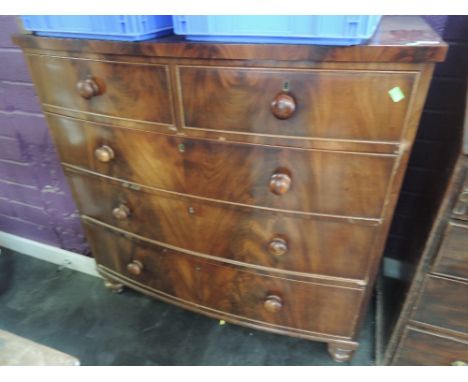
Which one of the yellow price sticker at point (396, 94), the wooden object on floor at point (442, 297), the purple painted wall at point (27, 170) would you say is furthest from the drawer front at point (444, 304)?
the purple painted wall at point (27, 170)

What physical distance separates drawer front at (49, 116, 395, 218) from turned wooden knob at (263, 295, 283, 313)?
33 centimetres

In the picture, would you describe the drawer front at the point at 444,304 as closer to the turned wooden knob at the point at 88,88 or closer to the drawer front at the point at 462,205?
the drawer front at the point at 462,205

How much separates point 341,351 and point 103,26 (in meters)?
1.21

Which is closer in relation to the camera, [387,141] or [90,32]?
[387,141]

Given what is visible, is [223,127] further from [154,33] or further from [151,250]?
[151,250]

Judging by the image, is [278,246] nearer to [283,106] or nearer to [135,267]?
[283,106]

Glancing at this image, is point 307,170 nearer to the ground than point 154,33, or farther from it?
nearer to the ground

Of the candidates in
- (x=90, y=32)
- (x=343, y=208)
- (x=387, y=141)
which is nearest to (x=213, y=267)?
(x=343, y=208)

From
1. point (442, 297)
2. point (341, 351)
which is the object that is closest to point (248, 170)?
point (442, 297)

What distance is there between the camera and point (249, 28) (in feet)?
2.24

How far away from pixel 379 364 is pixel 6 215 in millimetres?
1840

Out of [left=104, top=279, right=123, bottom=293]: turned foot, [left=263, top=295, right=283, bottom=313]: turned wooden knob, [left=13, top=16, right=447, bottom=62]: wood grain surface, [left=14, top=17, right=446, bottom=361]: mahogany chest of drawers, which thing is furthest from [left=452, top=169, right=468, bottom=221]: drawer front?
[left=104, top=279, right=123, bottom=293]: turned foot

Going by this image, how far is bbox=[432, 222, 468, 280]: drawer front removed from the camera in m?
0.75

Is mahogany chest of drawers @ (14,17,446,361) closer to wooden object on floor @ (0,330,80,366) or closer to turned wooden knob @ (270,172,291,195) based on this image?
turned wooden knob @ (270,172,291,195)
